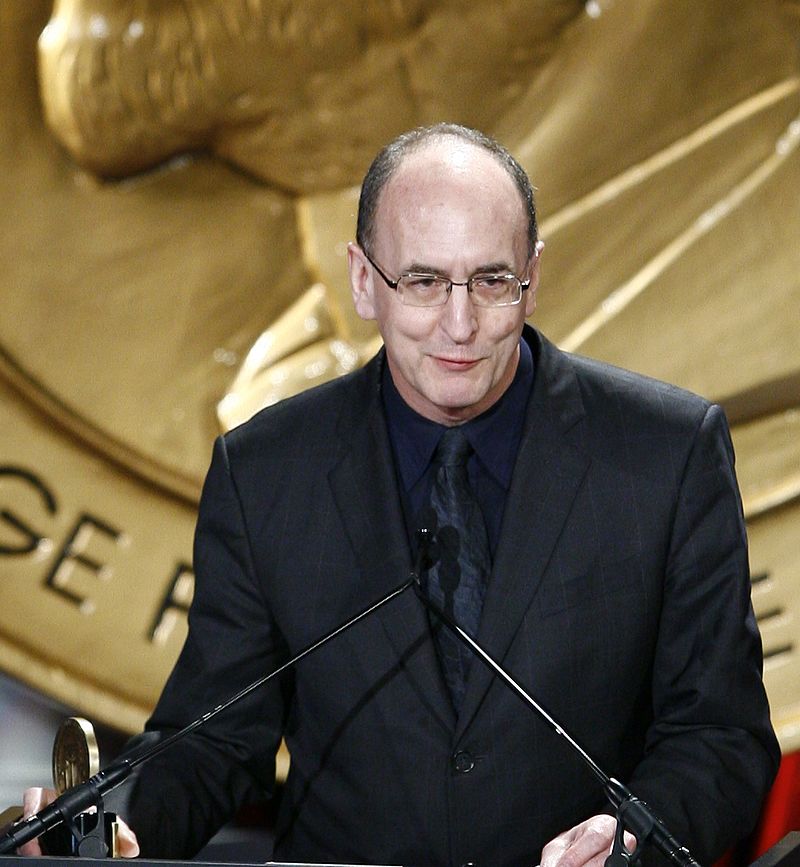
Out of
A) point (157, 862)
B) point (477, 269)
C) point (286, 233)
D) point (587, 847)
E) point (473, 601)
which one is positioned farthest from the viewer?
point (286, 233)

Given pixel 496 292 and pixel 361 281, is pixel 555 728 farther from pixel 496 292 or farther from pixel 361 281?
pixel 361 281

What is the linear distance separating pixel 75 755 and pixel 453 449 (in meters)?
0.54

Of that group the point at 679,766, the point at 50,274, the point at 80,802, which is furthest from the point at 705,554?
the point at 50,274

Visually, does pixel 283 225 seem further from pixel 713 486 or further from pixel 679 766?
pixel 679 766

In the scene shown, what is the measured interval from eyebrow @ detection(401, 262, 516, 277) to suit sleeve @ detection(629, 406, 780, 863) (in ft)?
0.97

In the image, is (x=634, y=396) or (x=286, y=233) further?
(x=286, y=233)

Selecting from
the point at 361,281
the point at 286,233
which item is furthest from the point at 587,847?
the point at 286,233

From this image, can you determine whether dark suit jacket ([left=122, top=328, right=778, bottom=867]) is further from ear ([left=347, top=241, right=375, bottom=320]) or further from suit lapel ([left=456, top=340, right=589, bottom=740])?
ear ([left=347, top=241, right=375, bottom=320])

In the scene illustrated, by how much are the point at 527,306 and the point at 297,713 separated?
0.50m

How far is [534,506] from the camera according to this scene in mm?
1608

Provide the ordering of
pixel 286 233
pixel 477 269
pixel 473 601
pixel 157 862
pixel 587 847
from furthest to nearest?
pixel 286 233
pixel 473 601
pixel 477 269
pixel 587 847
pixel 157 862

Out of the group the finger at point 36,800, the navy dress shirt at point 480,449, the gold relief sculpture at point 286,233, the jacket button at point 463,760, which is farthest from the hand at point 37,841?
the gold relief sculpture at point 286,233

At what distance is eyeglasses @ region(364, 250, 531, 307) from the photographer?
1.50 meters

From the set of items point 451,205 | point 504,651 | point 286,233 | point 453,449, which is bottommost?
point 286,233
